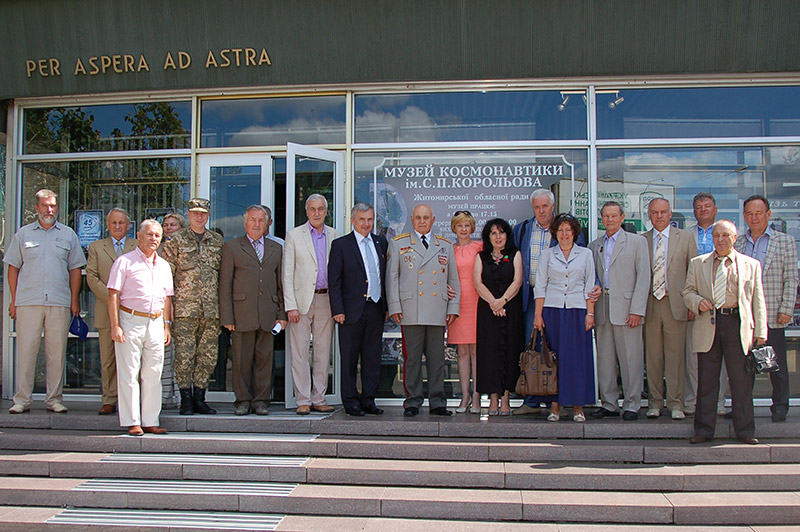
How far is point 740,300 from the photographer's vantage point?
522cm

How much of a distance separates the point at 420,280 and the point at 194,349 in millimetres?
2214

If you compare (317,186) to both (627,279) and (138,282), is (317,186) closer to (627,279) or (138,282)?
(138,282)

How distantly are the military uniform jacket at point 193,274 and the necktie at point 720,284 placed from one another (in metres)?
4.37

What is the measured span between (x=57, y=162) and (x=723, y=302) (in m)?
7.27

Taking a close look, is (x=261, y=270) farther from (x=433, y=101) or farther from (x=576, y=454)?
(x=576, y=454)

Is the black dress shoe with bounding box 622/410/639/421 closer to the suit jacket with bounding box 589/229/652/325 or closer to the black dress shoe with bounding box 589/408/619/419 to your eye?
the black dress shoe with bounding box 589/408/619/419

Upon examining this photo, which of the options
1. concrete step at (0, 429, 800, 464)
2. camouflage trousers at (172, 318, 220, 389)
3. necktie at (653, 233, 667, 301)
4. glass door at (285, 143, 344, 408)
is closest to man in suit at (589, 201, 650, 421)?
necktie at (653, 233, 667, 301)

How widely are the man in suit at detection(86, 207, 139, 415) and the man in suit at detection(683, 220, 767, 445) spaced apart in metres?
5.25

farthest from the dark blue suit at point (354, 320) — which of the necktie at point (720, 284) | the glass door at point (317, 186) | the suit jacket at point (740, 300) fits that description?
the necktie at point (720, 284)

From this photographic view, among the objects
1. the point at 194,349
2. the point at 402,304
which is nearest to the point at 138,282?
the point at 194,349

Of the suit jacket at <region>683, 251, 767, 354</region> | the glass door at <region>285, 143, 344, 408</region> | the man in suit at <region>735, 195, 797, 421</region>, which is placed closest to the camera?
the suit jacket at <region>683, 251, 767, 354</region>

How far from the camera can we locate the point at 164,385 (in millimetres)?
6516

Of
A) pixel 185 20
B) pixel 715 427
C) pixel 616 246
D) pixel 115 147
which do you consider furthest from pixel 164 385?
pixel 715 427

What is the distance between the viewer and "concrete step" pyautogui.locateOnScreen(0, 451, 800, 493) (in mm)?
4797
